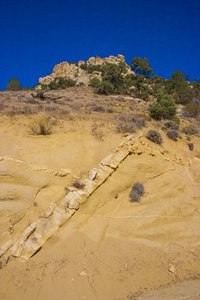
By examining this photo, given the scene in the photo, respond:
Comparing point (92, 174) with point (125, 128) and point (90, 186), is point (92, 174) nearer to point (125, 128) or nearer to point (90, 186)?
point (90, 186)

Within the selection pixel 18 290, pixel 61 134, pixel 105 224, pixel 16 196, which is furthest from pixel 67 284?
pixel 61 134

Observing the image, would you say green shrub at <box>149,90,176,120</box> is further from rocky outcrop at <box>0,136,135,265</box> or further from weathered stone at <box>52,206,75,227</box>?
weathered stone at <box>52,206,75,227</box>

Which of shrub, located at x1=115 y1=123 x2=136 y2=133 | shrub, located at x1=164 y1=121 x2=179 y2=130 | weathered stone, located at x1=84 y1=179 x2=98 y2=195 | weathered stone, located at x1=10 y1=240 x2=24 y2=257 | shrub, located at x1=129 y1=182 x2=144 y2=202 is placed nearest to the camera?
weathered stone, located at x1=10 y1=240 x2=24 y2=257

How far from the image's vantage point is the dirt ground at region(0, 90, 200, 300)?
191 inches

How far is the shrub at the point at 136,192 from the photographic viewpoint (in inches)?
296

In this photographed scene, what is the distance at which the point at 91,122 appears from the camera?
11328 millimetres

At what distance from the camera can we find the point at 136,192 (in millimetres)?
7684

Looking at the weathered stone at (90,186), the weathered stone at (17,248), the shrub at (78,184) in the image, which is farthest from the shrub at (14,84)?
the weathered stone at (17,248)

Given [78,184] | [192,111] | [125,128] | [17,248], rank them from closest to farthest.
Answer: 1. [17,248]
2. [78,184]
3. [125,128]
4. [192,111]

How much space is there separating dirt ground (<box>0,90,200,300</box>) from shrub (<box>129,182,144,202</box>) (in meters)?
0.22

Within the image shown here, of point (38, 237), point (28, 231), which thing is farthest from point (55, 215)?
point (28, 231)

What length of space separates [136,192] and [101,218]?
1.93 m

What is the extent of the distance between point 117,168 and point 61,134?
3.71 metres

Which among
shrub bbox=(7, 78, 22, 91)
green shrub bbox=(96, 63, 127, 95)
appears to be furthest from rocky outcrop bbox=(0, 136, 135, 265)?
shrub bbox=(7, 78, 22, 91)
